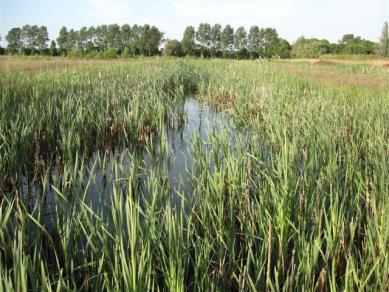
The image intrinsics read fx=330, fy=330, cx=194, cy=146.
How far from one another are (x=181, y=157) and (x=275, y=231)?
101 inches

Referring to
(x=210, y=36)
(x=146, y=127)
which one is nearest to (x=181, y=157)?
(x=146, y=127)

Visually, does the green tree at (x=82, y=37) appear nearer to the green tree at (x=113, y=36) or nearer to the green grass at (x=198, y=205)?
the green tree at (x=113, y=36)

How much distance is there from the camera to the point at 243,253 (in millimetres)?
2234

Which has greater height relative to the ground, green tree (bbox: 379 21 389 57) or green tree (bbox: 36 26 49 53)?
green tree (bbox: 36 26 49 53)

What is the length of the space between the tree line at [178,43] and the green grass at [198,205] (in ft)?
127

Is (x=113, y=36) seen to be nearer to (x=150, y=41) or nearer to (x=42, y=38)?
(x=150, y=41)

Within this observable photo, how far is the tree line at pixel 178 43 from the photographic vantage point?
157 feet

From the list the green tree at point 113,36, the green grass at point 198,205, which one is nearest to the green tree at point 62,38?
the green tree at point 113,36

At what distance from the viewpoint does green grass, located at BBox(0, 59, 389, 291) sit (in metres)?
1.62

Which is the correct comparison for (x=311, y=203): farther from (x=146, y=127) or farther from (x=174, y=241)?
(x=146, y=127)

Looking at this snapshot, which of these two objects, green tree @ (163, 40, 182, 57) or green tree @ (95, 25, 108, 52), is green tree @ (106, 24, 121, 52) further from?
green tree @ (163, 40, 182, 57)

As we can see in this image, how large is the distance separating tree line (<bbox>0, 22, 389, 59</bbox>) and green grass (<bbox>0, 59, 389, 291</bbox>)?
38.8 metres

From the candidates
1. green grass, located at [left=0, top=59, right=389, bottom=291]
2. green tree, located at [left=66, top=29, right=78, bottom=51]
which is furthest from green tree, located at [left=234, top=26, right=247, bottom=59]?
green grass, located at [left=0, top=59, right=389, bottom=291]

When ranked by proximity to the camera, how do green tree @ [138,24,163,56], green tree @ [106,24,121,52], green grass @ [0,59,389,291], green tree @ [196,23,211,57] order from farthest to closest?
green tree @ [196,23,211,57]
green tree @ [106,24,121,52]
green tree @ [138,24,163,56]
green grass @ [0,59,389,291]
